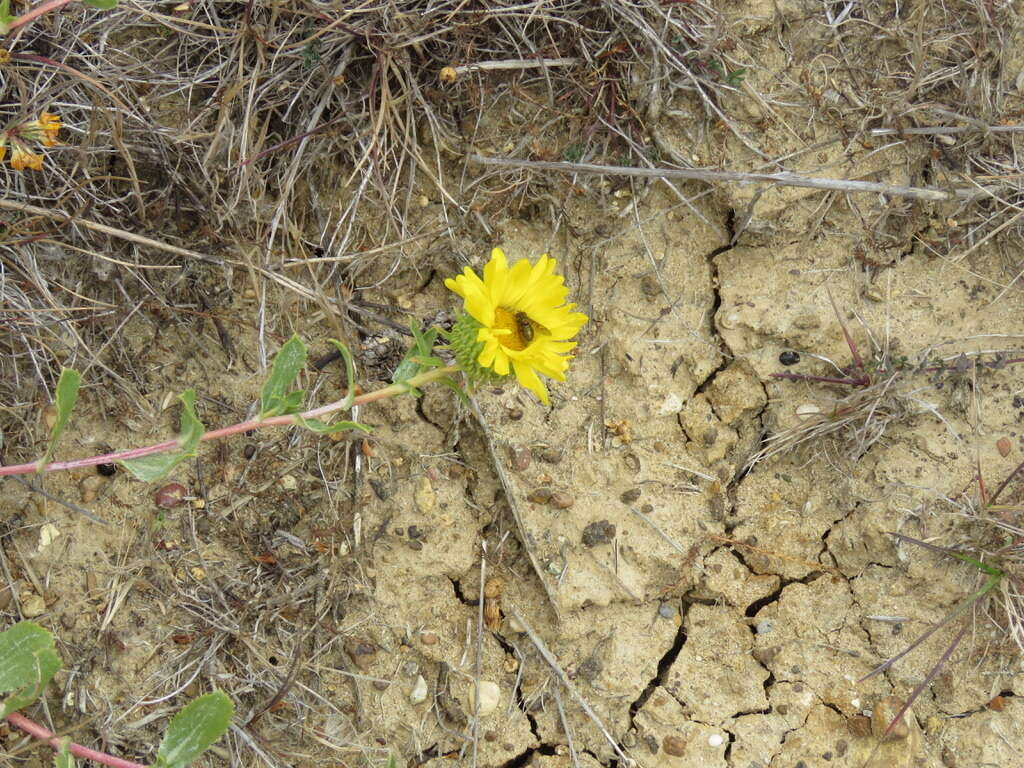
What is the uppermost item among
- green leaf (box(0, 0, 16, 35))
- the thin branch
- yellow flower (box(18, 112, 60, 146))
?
green leaf (box(0, 0, 16, 35))

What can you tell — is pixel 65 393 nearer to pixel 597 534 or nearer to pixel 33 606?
pixel 33 606

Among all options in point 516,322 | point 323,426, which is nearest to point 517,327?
point 516,322

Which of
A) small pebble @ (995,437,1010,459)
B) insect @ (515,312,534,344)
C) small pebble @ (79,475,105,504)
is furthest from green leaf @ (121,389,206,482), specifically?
small pebble @ (995,437,1010,459)

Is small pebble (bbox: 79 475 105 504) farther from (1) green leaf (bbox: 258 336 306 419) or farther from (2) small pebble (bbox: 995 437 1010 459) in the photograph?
(2) small pebble (bbox: 995 437 1010 459)

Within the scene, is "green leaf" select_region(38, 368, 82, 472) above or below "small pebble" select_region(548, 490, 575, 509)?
above

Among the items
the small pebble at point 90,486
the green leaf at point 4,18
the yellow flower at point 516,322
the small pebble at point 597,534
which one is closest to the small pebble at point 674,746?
the small pebble at point 597,534

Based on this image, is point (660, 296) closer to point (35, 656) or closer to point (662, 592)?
point (662, 592)

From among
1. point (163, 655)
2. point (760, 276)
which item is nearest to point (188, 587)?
point (163, 655)
